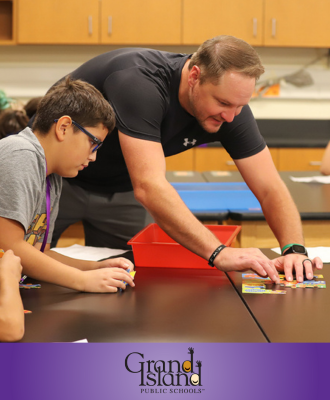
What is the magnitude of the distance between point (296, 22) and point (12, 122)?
8.98 feet

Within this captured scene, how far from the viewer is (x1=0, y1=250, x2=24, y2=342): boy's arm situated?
0.97 m

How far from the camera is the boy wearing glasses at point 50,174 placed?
4.10 feet

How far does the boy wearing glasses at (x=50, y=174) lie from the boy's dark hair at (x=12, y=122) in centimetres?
139

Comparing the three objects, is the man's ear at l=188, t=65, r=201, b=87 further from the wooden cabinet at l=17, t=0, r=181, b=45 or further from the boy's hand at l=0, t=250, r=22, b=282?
the wooden cabinet at l=17, t=0, r=181, b=45

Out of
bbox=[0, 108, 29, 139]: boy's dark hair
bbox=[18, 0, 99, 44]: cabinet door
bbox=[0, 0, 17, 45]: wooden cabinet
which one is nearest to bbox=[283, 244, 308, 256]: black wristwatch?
bbox=[0, 108, 29, 139]: boy's dark hair

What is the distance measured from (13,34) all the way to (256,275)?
3.69 m

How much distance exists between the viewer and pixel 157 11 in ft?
14.4

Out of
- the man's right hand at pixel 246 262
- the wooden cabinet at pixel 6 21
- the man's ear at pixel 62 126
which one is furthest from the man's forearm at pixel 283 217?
the wooden cabinet at pixel 6 21

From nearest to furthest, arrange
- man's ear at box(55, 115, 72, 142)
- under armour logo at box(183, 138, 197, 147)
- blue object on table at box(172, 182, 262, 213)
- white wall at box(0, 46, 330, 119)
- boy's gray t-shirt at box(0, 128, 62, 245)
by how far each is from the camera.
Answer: boy's gray t-shirt at box(0, 128, 62, 245)
man's ear at box(55, 115, 72, 142)
under armour logo at box(183, 138, 197, 147)
blue object on table at box(172, 182, 262, 213)
white wall at box(0, 46, 330, 119)

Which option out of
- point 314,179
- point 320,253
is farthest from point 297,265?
point 314,179

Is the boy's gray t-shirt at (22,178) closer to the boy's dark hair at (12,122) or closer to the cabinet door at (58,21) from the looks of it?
the boy's dark hair at (12,122)

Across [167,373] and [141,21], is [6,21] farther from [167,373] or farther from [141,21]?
[167,373]

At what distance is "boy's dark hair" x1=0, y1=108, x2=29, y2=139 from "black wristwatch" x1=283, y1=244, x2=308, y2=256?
5.60 feet

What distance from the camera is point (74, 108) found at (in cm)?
137
